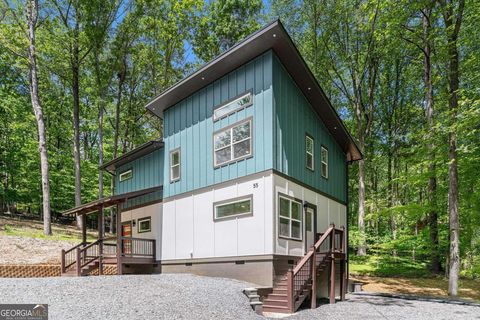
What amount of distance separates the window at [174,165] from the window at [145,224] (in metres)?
2.38

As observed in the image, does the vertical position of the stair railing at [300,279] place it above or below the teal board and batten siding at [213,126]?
below

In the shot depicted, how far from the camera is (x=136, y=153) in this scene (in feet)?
49.3

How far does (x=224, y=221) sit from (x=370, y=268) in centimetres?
1128

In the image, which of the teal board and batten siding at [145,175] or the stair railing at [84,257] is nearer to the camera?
the stair railing at [84,257]

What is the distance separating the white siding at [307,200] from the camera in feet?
32.4

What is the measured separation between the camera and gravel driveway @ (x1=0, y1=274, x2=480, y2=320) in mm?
6285

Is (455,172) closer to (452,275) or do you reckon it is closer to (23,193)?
(452,275)

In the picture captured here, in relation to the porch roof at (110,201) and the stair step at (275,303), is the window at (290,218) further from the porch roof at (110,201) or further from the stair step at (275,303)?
the porch roof at (110,201)

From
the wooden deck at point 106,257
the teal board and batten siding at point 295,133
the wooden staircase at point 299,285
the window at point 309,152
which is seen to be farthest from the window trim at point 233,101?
the wooden deck at point 106,257

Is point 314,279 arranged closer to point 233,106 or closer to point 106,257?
point 233,106

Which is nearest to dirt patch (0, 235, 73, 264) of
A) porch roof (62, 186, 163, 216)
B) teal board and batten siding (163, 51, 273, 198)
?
porch roof (62, 186, 163, 216)

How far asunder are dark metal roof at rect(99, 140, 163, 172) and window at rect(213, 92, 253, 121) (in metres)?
3.46

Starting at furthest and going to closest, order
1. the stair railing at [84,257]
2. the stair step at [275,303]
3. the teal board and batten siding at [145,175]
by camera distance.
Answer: the teal board and batten siding at [145,175] < the stair railing at [84,257] < the stair step at [275,303]

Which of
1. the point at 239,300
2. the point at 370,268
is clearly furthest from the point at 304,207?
the point at 370,268
